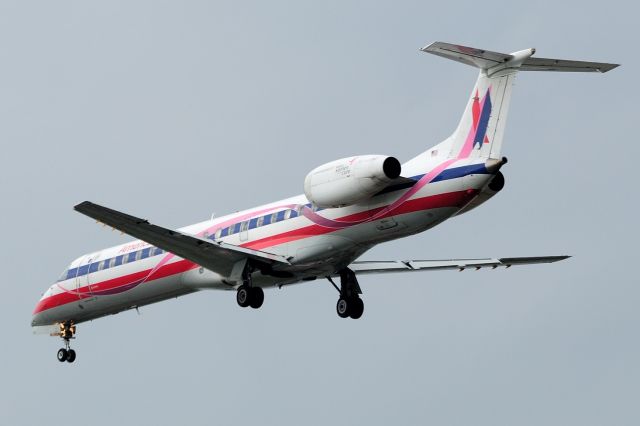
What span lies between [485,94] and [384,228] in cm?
463

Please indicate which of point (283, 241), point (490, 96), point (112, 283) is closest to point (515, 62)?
point (490, 96)

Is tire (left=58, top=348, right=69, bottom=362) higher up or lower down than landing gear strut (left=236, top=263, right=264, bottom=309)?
lower down

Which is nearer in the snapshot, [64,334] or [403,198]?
[403,198]

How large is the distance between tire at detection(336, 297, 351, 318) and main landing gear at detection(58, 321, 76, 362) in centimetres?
1027

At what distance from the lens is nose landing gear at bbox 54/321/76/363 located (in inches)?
1902

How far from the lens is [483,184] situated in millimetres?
36594

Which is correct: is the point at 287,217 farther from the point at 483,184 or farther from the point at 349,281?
the point at 483,184

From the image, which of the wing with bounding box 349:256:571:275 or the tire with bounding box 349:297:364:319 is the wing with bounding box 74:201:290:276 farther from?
the wing with bounding box 349:256:571:275

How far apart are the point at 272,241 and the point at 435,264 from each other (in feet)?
18.9

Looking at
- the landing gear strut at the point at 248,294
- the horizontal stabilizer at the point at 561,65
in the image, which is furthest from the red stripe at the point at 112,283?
the horizontal stabilizer at the point at 561,65

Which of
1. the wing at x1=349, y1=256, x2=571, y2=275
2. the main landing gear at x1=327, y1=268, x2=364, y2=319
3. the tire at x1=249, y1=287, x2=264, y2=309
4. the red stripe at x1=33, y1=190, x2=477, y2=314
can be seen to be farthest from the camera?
the wing at x1=349, y1=256, x2=571, y2=275

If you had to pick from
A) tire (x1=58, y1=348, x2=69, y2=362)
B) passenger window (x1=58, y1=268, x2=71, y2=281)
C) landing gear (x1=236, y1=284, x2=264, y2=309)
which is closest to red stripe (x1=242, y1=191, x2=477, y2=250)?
landing gear (x1=236, y1=284, x2=264, y2=309)

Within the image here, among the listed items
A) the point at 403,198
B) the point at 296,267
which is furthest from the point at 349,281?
the point at 403,198

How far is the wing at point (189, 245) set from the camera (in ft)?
130
